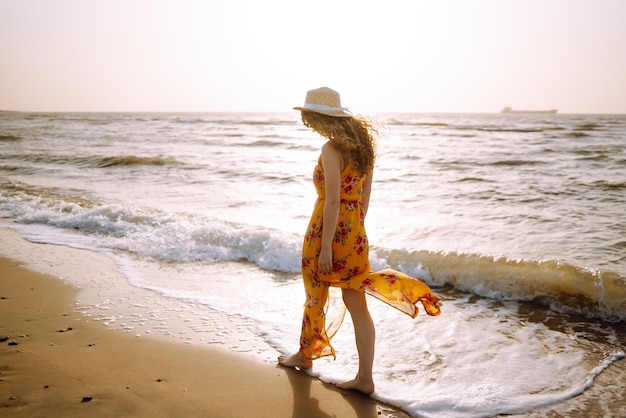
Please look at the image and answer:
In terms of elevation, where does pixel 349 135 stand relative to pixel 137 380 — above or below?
above

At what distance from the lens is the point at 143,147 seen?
21812mm

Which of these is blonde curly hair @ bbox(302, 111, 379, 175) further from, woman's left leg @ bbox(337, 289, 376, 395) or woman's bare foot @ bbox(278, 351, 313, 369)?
woman's bare foot @ bbox(278, 351, 313, 369)

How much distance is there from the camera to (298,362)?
11.3ft

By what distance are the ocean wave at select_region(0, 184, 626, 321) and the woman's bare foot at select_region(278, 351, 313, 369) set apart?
2587 mm

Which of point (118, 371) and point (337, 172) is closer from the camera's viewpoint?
point (337, 172)

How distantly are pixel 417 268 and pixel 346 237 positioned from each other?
3271 millimetres

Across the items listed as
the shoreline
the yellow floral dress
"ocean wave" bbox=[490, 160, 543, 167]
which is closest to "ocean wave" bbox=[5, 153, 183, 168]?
"ocean wave" bbox=[490, 160, 543, 167]

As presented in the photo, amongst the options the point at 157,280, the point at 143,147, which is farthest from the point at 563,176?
the point at 143,147

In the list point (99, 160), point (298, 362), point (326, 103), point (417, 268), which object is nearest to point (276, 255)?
point (417, 268)

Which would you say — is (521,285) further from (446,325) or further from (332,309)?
(332,309)

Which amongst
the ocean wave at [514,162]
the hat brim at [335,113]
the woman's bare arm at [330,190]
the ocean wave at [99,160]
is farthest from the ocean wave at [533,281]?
the ocean wave at [99,160]

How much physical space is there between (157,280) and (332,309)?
2584mm

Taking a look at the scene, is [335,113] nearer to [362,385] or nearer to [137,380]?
[362,385]

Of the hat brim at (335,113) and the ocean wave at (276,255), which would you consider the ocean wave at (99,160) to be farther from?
the hat brim at (335,113)
